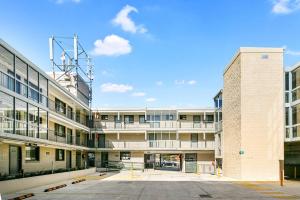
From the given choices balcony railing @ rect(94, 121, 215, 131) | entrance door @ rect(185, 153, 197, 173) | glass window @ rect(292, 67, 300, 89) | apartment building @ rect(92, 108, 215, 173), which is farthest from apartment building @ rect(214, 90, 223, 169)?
glass window @ rect(292, 67, 300, 89)

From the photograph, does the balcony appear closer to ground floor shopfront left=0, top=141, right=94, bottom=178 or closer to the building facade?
the building facade

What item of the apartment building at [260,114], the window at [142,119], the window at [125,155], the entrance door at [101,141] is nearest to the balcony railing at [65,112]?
the entrance door at [101,141]

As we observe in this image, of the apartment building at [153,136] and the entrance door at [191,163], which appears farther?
the apartment building at [153,136]

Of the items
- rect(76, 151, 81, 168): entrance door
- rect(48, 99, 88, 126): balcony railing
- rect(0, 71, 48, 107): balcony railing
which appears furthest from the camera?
rect(76, 151, 81, 168): entrance door

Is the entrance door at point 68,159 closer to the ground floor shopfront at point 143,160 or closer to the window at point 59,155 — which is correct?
the window at point 59,155

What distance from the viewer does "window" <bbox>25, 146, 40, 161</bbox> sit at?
2873cm

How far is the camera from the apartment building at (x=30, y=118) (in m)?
22.3

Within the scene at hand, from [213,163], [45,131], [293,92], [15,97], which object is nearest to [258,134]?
[293,92]

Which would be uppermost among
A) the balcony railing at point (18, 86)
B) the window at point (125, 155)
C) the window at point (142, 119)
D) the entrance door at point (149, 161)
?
the balcony railing at point (18, 86)

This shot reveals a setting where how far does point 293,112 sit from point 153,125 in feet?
69.7

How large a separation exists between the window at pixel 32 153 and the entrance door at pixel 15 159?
1.42 meters

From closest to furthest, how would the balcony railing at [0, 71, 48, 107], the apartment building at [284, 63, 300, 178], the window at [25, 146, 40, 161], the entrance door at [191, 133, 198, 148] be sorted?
1. the balcony railing at [0, 71, 48, 107]
2. the window at [25, 146, 40, 161]
3. the apartment building at [284, 63, 300, 178]
4. the entrance door at [191, 133, 198, 148]

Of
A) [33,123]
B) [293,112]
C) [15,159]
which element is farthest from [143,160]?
[15,159]

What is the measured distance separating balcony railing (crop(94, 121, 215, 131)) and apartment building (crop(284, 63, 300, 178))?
15836 millimetres
